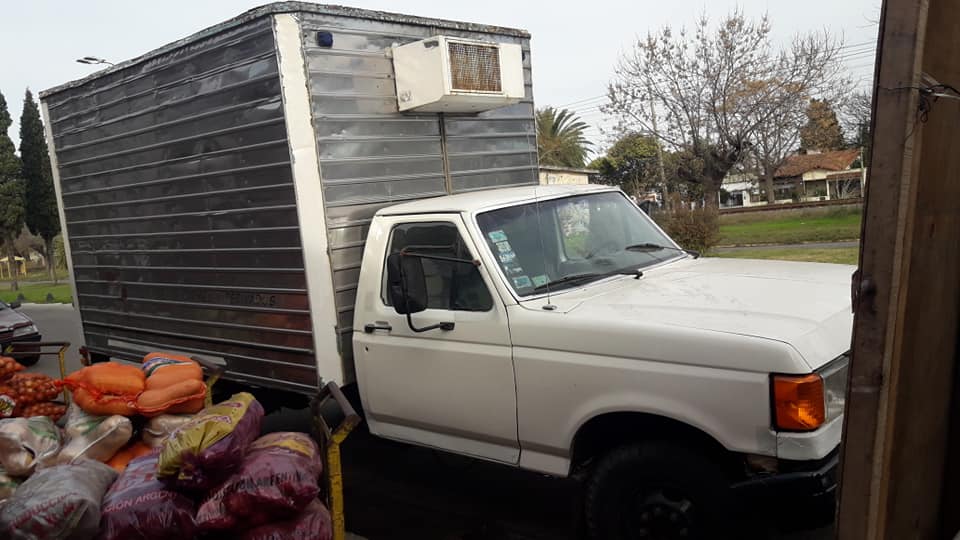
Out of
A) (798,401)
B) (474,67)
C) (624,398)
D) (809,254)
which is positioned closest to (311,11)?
(474,67)

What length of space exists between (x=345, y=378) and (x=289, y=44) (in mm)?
2110

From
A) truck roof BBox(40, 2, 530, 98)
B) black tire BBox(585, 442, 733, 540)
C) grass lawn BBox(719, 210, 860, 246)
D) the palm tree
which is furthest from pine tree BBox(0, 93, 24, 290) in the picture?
black tire BBox(585, 442, 733, 540)

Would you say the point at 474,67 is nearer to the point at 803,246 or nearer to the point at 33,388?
the point at 33,388

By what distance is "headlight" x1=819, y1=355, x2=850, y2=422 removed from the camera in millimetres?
3025

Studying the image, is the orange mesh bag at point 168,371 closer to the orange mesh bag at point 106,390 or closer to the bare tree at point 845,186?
the orange mesh bag at point 106,390

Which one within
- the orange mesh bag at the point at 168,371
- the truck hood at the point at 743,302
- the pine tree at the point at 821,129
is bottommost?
the orange mesh bag at the point at 168,371

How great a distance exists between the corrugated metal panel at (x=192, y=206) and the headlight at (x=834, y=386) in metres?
2.96

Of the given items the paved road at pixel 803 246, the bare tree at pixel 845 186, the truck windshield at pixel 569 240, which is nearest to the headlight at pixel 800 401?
the truck windshield at pixel 569 240

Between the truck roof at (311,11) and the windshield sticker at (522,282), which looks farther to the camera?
the truck roof at (311,11)

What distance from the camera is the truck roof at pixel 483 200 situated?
443cm

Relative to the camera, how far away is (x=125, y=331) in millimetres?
6594

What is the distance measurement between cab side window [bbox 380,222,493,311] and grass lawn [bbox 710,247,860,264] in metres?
9.59

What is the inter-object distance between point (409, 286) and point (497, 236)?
63 cm

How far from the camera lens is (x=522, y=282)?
4.05 meters
